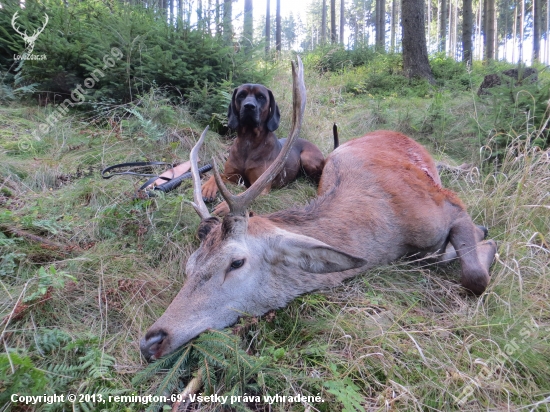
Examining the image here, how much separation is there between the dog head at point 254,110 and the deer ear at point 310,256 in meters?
2.75

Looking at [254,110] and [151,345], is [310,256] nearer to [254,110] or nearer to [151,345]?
[151,345]

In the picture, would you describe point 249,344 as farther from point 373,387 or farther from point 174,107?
point 174,107

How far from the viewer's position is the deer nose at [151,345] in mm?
2311

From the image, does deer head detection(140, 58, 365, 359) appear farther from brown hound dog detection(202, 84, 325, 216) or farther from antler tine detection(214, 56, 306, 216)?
brown hound dog detection(202, 84, 325, 216)

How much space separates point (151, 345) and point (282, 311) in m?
0.94

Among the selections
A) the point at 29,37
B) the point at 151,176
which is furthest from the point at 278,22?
the point at 151,176

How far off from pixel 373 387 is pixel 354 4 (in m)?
66.3

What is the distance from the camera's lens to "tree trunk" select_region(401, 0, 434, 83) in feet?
36.7

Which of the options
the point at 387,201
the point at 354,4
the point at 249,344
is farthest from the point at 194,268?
the point at 354,4

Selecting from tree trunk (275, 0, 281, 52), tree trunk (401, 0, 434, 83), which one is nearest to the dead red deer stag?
tree trunk (401, 0, 434, 83)

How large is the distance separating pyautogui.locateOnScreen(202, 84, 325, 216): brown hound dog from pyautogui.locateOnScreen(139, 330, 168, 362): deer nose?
10.3 feet

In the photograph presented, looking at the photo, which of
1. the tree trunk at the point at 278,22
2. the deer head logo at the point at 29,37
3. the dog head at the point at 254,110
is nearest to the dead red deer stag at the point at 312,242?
the dog head at the point at 254,110

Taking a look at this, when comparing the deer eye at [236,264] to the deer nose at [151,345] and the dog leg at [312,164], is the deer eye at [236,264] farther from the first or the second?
the dog leg at [312,164]

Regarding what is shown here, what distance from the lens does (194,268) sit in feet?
9.22
